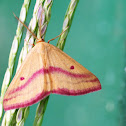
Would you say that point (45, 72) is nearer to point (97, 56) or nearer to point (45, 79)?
point (45, 79)

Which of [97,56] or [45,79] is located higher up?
[97,56]

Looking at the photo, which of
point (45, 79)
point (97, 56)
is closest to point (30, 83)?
point (45, 79)

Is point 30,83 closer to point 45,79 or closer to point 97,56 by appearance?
point 45,79

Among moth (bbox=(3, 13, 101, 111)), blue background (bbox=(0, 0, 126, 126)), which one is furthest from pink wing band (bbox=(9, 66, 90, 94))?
blue background (bbox=(0, 0, 126, 126))

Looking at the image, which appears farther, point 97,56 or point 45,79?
point 97,56

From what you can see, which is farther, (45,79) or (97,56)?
(97,56)

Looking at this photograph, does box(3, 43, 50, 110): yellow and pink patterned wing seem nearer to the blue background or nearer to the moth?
the moth
